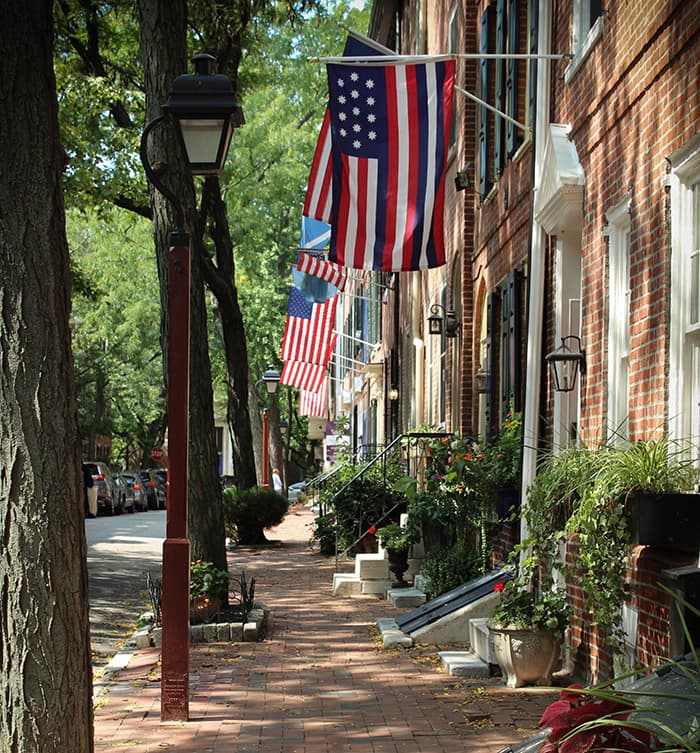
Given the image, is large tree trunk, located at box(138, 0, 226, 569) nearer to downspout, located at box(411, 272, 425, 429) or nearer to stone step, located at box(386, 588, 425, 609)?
stone step, located at box(386, 588, 425, 609)

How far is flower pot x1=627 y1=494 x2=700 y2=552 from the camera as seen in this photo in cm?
652

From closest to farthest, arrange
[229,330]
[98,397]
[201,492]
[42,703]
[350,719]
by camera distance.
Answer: [42,703] → [350,719] → [201,492] → [229,330] → [98,397]

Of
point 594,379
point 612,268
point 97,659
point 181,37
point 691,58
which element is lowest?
point 97,659

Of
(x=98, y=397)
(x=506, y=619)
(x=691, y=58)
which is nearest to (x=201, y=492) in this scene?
(x=506, y=619)

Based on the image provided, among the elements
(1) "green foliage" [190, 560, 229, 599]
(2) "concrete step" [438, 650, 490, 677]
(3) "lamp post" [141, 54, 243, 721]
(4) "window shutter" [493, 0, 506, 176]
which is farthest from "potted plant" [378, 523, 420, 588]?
(3) "lamp post" [141, 54, 243, 721]

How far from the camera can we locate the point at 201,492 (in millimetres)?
12430

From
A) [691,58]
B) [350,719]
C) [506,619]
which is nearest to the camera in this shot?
[691,58]

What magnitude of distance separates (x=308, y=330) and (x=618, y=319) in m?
21.4

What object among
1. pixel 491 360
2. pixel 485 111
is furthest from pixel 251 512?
pixel 485 111

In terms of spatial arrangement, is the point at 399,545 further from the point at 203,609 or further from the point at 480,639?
the point at 480,639

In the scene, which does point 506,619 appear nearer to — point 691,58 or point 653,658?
point 653,658

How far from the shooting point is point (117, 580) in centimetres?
1828

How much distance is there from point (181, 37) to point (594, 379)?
6.24 metres

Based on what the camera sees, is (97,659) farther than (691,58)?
Yes
